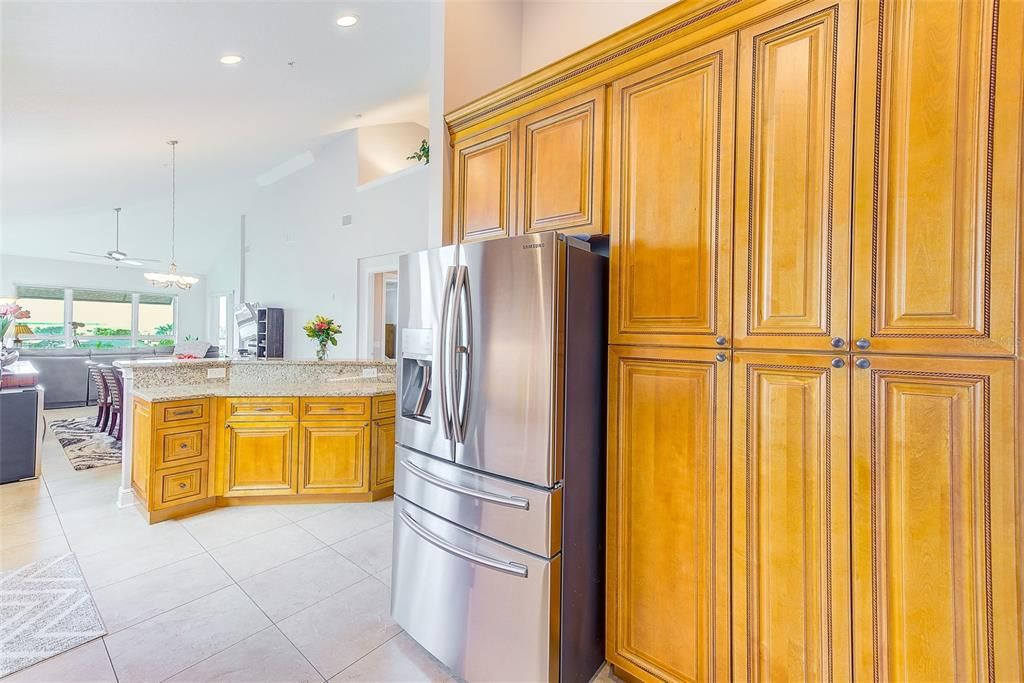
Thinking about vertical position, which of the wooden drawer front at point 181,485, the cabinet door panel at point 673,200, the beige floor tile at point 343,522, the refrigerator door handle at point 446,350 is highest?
the cabinet door panel at point 673,200

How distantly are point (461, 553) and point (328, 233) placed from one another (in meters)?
6.20

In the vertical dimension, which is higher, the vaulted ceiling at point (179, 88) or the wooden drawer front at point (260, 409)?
the vaulted ceiling at point (179, 88)

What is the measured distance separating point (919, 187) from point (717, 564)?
3.95ft

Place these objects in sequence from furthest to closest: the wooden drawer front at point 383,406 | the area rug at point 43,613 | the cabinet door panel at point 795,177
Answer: the wooden drawer front at point 383,406
the area rug at point 43,613
the cabinet door panel at point 795,177

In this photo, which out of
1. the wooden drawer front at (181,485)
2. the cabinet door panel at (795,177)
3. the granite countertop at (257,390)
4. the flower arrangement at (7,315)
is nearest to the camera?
the cabinet door panel at (795,177)

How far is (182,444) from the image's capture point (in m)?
3.29

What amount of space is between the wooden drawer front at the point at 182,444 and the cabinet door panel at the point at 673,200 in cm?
322

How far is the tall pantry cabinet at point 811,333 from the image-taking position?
1073mm

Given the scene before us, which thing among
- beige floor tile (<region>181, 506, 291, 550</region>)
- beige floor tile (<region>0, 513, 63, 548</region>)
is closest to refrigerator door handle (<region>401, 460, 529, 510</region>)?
beige floor tile (<region>181, 506, 291, 550</region>)

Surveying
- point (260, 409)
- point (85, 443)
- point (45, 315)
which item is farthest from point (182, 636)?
point (45, 315)

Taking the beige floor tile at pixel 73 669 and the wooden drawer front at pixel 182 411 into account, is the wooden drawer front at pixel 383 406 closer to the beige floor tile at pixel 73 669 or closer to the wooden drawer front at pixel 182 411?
the wooden drawer front at pixel 182 411

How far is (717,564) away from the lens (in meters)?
1.47

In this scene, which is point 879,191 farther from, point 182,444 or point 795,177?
point 182,444

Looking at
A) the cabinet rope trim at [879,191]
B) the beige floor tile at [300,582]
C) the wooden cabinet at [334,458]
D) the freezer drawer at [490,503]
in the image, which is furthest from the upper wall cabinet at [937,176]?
the wooden cabinet at [334,458]
